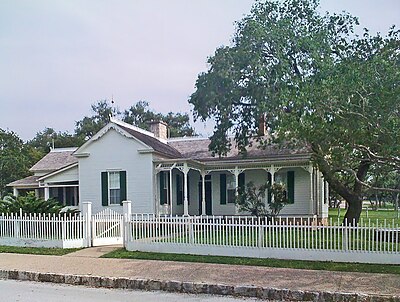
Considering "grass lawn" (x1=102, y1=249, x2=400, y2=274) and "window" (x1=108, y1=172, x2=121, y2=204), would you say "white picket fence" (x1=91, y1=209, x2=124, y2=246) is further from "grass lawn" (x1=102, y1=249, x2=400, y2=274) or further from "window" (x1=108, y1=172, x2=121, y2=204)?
"window" (x1=108, y1=172, x2=121, y2=204)

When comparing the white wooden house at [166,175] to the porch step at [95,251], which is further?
the white wooden house at [166,175]

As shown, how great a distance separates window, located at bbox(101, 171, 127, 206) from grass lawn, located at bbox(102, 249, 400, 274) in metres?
9.72

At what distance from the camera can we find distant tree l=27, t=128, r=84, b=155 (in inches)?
2024

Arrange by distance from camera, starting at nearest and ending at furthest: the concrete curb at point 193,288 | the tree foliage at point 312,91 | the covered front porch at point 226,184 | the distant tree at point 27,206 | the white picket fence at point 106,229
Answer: the concrete curb at point 193,288
the tree foliage at point 312,91
the white picket fence at point 106,229
the distant tree at point 27,206
the covered front porch at point 226,184

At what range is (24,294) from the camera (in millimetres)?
8758

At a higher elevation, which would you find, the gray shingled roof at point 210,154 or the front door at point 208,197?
the gray shingled roof at point 210,154

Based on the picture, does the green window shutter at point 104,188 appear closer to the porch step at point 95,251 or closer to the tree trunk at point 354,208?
the porch step at point 95,251

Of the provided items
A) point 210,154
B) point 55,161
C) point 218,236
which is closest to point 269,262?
point 218,236

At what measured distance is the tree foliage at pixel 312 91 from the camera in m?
9.84

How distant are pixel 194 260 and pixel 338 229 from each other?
12.1ft

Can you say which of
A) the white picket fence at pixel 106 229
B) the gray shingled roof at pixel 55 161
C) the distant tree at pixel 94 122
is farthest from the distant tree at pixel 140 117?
the white picket fence at pixel 106 229

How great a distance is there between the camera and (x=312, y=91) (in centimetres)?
1062

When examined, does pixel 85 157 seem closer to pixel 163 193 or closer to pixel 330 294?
pixel 163 193

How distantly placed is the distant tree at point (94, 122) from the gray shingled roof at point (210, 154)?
30.0 m
